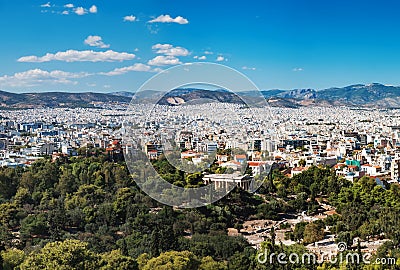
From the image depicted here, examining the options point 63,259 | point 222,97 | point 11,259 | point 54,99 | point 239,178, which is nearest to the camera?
point 222,97

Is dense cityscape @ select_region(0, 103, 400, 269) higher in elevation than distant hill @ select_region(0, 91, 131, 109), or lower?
lower

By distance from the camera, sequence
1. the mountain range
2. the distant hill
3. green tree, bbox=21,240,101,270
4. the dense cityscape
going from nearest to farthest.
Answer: the mountain range
green tree, bbox=21,240,101,270
the dense cityscape
the distant hill

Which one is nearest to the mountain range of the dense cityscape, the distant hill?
the distant hill

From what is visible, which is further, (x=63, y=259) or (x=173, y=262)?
(x=173, y=262)

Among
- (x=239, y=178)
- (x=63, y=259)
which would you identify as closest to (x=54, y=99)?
(x=239, y=178)

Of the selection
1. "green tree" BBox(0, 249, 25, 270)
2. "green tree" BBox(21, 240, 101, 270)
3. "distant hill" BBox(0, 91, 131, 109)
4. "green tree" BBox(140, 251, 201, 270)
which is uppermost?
"distant hill" BBox(0, 91, 131, 109)

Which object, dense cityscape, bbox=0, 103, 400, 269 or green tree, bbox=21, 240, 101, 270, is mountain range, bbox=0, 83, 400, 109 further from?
green tree, bbox=21, 240, 101, 270

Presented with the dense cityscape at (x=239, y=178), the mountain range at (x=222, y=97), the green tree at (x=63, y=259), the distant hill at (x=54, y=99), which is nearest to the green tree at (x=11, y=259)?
the dense cityscape at (x=239, y=178)

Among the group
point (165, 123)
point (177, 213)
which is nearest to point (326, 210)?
point (177, 213)

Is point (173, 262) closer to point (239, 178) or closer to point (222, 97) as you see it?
point (239, 178)
